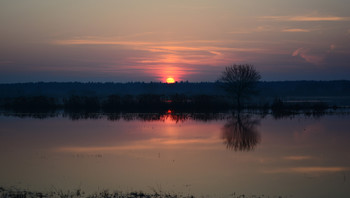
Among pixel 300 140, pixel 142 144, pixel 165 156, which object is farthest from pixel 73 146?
pixel 300 140

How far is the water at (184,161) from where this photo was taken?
1402cm

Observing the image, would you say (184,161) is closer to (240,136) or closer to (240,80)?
(240,136)

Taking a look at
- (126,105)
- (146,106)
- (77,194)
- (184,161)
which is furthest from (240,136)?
(126,105)

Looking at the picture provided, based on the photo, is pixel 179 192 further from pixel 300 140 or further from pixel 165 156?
pixel 300 140

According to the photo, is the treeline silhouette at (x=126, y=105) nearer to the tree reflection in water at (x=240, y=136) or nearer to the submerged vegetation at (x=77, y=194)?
the tree reflection in water at (x=240, y=136)

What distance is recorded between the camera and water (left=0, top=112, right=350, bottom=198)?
46.0 feet

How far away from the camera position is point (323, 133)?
95.6 ft

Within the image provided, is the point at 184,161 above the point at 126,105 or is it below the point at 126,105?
below

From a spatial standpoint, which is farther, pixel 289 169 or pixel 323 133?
pixel 323 133

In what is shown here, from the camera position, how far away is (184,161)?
61.5 feet

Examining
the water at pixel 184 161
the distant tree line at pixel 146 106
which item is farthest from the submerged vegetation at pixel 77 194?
the distant tree line at pixel 146 106

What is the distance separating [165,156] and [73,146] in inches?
249

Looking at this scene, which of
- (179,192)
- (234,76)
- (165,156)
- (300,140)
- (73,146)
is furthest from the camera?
(234,76)

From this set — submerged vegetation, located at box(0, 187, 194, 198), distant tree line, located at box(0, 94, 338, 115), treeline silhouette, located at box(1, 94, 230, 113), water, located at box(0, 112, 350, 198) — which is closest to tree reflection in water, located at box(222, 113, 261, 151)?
water, located at box(0, 112, 350, 198)
